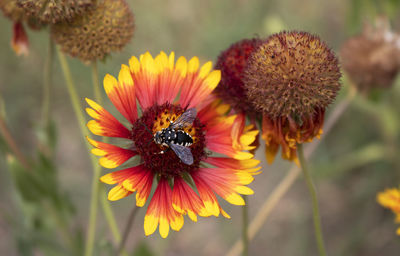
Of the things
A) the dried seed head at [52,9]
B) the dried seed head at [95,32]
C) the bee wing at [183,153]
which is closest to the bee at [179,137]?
the bee wing at [183,153]

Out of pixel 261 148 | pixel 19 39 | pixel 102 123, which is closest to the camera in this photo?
pixel 102 123

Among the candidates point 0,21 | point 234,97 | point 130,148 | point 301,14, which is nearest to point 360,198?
point 301,14

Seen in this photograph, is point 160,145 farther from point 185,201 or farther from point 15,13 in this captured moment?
point 15,13

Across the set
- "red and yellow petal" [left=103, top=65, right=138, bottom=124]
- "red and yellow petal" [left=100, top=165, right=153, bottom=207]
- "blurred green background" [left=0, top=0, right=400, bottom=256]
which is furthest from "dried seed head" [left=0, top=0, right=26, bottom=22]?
"blurred green background" [left=0, top=0, right=400, bottom=256]

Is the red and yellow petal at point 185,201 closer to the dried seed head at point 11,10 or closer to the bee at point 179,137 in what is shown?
the bee at point 179,137

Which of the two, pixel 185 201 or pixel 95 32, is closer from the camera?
pixel 185 201

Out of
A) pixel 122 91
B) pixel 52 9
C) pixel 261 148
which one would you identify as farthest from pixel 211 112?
pixel 261 148
